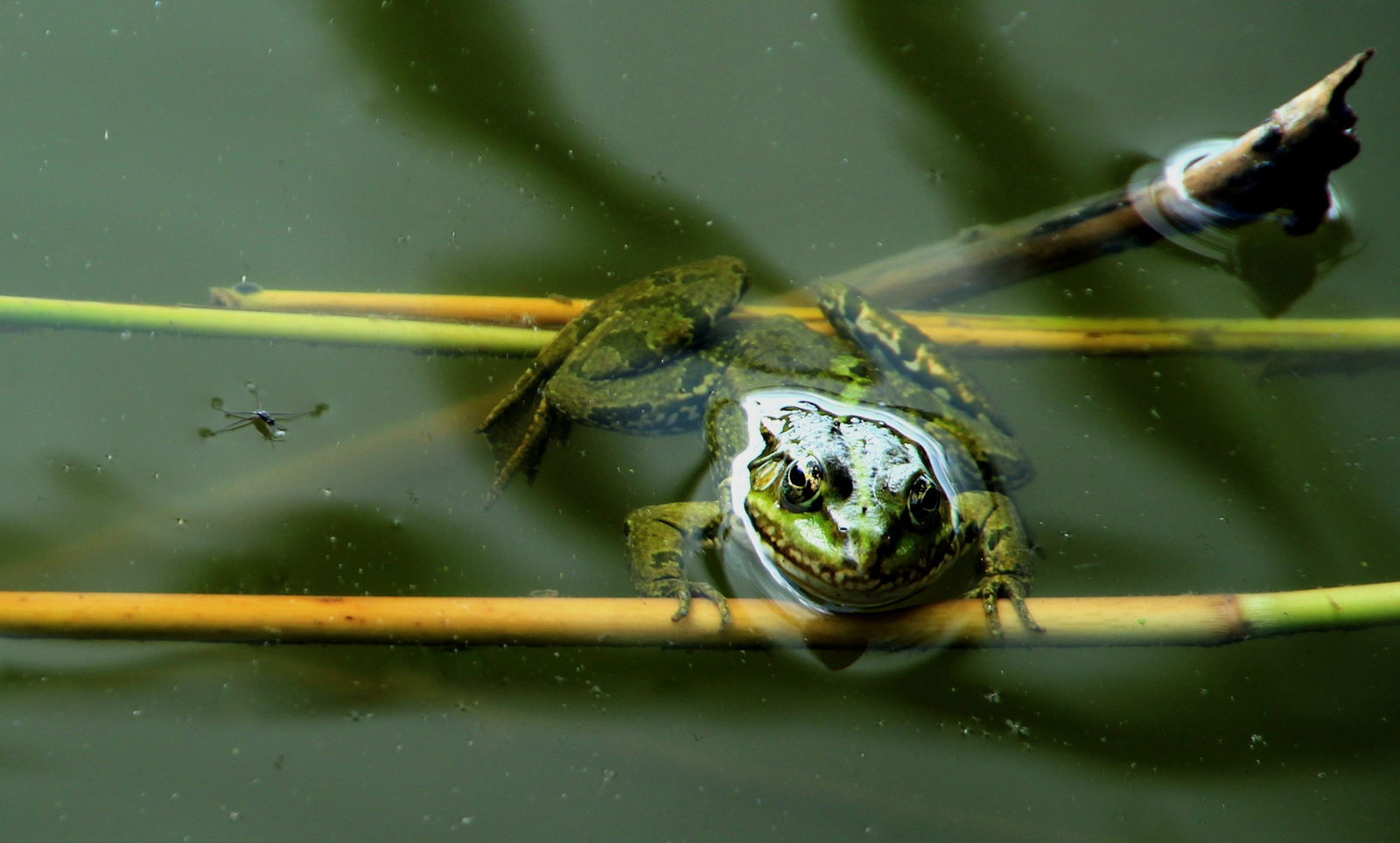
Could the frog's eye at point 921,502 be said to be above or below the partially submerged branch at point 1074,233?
below

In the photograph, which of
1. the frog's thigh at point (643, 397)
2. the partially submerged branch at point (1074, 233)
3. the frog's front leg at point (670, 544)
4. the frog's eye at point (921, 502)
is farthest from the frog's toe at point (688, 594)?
the partially submerged branch at point (1074, 233)

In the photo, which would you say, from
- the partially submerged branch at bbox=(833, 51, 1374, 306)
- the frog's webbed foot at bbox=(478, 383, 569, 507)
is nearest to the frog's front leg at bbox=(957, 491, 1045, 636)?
the partially submerged branch at bbox=(833, 51, 1374, 306)

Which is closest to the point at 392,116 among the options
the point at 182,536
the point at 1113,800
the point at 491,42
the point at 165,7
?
the point at 491,42

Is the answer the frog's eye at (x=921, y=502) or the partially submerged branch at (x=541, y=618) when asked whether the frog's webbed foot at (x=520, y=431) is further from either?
the frog's eye at (x=921, y=502)

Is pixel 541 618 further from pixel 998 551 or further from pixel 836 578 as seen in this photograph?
pixel 998 551

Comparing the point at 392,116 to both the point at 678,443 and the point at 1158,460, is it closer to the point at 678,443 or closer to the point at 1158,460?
the point at 678,443

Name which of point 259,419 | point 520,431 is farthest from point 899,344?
point 259,419

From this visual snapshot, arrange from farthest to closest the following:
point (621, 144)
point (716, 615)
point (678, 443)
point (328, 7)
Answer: point (328, 7)
point (621, 144)
point (678, 443)
point (716, 615)
